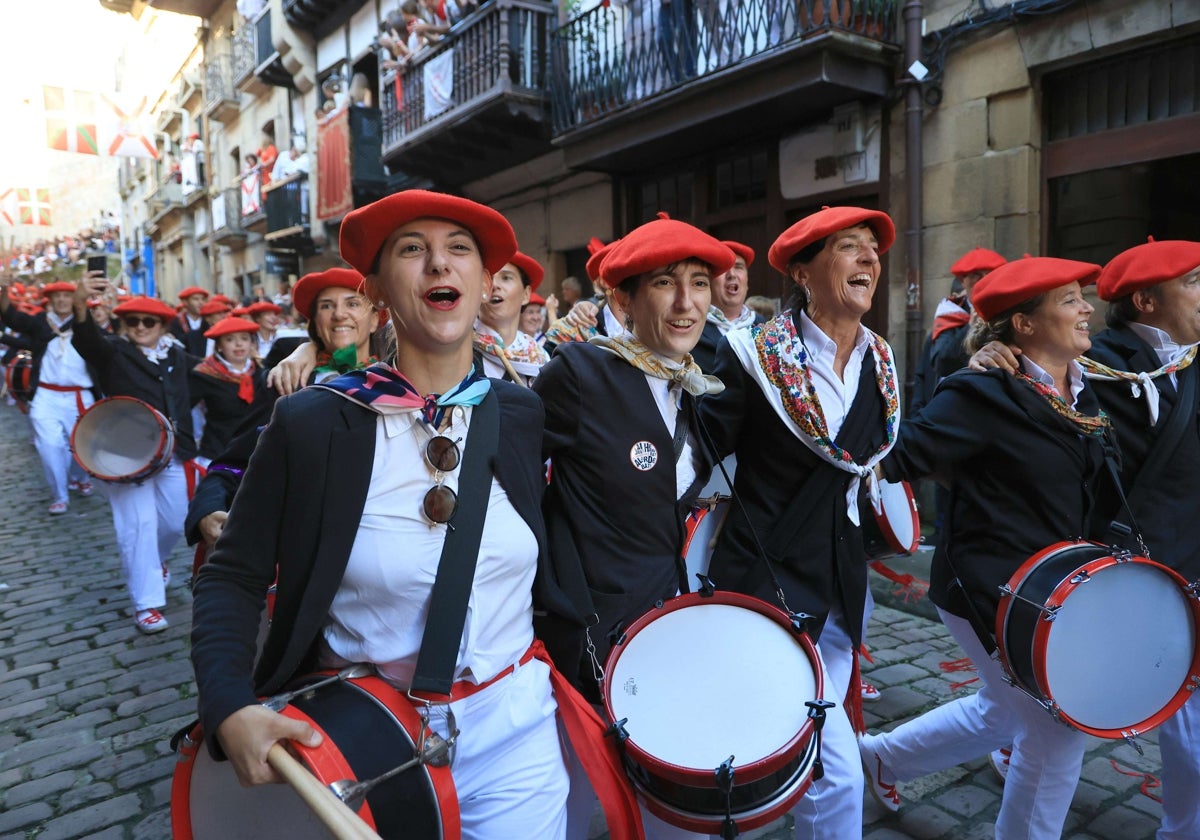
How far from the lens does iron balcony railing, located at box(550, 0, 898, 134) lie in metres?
8.07

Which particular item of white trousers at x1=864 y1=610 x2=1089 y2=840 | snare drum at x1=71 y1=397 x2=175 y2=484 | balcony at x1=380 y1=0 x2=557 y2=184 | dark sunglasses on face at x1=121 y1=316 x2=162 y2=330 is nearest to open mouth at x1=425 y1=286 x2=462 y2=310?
white trousers at x1=864 y1=610 x2=1089 y2=840

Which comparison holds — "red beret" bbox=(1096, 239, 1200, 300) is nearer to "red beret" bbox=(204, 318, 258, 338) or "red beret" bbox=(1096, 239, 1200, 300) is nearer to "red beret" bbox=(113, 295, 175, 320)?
"red beret" bbox=(204, 318, 258, 338)

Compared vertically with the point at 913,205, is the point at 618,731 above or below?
below

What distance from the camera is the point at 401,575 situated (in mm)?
1748

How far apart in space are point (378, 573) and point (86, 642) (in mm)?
4705

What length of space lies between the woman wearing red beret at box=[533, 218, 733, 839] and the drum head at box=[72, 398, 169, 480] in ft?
13.6

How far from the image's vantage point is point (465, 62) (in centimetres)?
1292

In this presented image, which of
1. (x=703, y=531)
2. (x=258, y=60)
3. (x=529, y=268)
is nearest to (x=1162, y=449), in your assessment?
(x=703, y=531)

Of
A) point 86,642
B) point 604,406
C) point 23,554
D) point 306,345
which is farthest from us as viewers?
point 23,554

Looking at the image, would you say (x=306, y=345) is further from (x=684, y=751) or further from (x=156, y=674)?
(x=684, y=751)

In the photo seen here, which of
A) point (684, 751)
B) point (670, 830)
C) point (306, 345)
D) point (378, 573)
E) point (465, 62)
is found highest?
point (465, 62)

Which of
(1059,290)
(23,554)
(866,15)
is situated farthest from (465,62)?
(1059,290)

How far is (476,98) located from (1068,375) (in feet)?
35.9

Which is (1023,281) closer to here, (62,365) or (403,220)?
(403,220)
